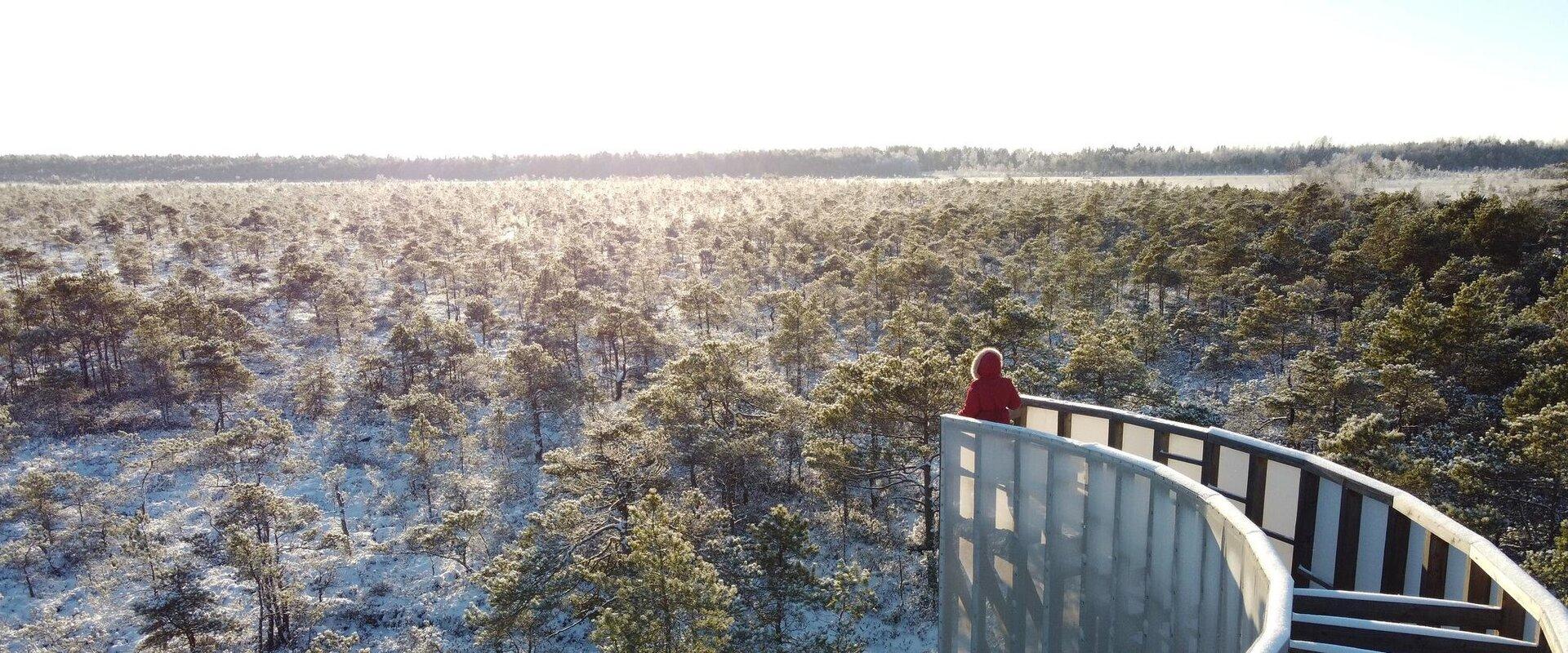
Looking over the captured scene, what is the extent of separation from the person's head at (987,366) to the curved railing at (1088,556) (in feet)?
1.86

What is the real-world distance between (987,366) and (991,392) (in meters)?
0.33

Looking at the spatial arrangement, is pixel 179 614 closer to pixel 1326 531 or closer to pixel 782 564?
→ pixel 782 564

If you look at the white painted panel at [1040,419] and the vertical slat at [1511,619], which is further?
the white painted panel at [1040,419]

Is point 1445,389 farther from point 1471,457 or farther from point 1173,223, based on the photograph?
point 1173,223

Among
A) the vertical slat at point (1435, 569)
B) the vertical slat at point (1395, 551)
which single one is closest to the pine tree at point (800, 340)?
the vertical slat at point (1395, 551)

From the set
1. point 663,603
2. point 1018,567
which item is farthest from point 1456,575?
point 663,603

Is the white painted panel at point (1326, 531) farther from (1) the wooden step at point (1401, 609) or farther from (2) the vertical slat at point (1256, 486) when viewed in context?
(1) the wooden step at point (1401, 609)

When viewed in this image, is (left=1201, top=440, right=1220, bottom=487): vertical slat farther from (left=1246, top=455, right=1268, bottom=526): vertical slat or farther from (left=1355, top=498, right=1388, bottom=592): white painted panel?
(left=1355, top=498, right=1388, bottom=592): white painted panel

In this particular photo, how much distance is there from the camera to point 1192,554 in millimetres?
6562

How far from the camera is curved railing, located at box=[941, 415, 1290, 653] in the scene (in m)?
5.94

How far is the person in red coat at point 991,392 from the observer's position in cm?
885

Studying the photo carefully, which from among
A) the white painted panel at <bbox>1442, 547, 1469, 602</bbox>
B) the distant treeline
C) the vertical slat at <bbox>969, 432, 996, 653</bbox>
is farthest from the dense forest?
the distant treeline

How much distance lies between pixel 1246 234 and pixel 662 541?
3952cm

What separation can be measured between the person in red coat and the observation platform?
27cm
